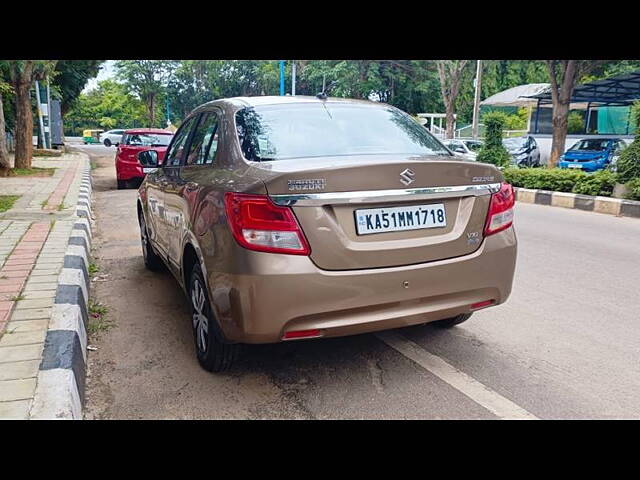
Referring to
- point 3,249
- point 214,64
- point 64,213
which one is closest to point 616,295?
point 3,249

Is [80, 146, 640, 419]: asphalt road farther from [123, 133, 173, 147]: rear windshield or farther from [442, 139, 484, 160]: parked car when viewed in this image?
[442, 139, 484, 160]: parked car

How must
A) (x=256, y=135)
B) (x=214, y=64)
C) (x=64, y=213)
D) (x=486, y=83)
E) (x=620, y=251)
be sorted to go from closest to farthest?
(x=256, y=135) < (x=620, y=251) < (x=64, y=213) < (x=486, y=83) < (x=214, y=64)

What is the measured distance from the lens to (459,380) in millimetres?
3010

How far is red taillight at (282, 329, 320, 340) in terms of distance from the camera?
102 inches

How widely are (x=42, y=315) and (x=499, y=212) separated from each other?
9.57 ft

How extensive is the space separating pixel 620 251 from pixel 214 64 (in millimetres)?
48245

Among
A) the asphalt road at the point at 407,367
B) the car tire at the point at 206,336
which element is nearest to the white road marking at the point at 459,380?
the asphalt road at the point at 407,367

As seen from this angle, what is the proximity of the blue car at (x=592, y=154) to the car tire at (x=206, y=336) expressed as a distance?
50.9 ft

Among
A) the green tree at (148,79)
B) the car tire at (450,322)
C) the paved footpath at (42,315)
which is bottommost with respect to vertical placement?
the car tire at (450,322)

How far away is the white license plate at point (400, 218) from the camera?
8.64ft

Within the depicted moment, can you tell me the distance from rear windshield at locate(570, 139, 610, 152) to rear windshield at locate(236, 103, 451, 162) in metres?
15.6

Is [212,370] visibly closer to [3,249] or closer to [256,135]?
[256,135]

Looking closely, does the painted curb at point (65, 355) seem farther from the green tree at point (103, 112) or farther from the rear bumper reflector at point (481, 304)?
the green tree at point (103, 112)

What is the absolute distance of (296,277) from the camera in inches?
99.2
